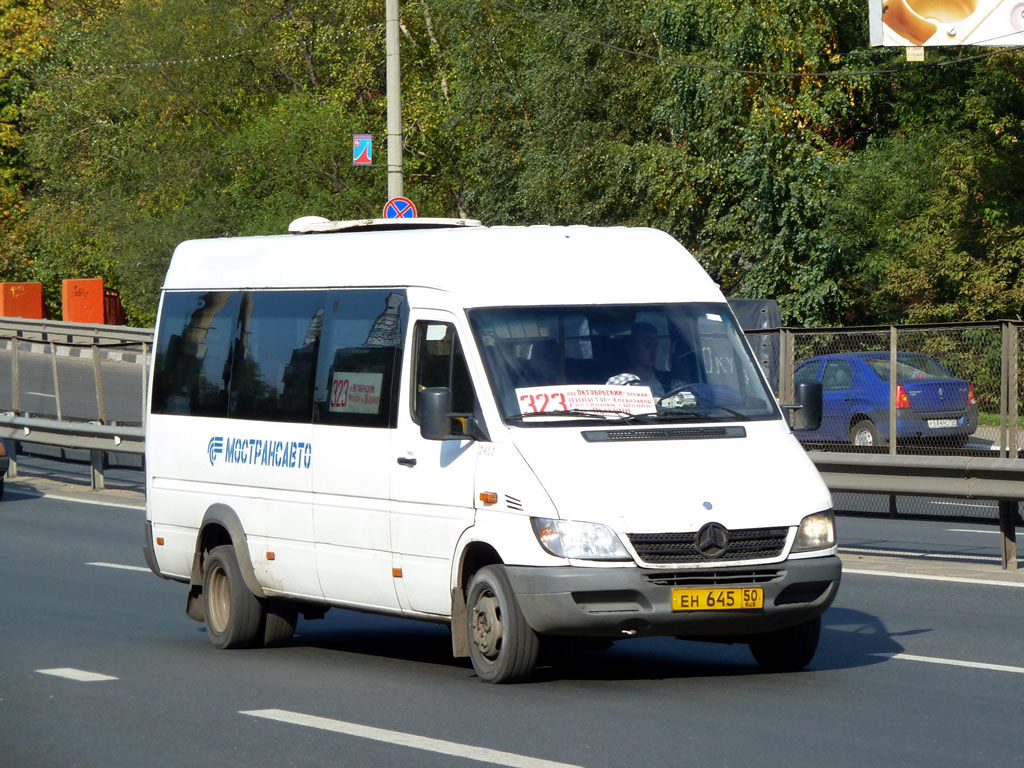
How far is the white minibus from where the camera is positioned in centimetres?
840

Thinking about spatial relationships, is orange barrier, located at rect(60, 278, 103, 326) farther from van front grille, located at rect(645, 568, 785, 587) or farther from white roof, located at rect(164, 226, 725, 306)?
van front grille, located at rect(645, 568, 785, 587)

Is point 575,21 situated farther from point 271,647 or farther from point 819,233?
point 271,647

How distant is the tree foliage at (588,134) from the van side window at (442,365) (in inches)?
957

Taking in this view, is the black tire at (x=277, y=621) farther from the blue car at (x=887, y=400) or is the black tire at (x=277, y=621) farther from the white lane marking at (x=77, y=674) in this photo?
the blue car at (x=887, y=400)

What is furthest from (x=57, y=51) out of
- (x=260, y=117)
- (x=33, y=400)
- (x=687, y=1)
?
(x=33, y=400)

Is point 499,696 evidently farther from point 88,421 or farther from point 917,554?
point 88,421

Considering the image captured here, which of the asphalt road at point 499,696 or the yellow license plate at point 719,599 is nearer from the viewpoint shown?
the asphalt road at point 499,696

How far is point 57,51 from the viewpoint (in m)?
54.8

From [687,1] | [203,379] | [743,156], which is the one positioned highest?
[687,1]

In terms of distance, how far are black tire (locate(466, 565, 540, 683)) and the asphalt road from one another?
12 cm

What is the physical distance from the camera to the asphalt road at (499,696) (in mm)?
7234

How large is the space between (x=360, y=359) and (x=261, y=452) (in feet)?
3.46

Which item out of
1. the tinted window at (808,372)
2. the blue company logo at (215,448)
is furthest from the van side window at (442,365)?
the tinted window at (808,372)

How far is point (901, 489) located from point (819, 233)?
67.3 ft
